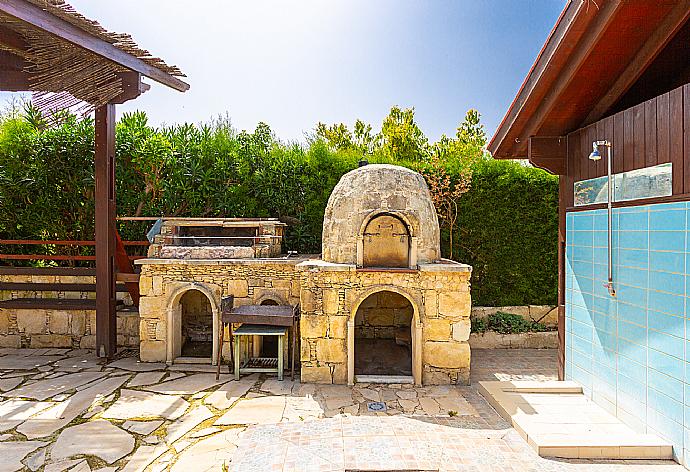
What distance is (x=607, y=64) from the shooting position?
201 inches

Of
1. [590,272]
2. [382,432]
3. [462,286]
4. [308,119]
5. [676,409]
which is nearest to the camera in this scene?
[676,409]

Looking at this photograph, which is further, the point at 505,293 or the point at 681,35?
the point at 505,293

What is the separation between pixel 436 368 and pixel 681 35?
589 centimetres

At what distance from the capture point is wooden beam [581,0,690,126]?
4305mm

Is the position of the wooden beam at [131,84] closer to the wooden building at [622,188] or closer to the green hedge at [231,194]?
the green hedge at [231,194]

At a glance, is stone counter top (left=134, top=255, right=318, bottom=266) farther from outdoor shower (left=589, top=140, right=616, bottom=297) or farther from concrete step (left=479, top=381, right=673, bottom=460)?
outdoor shower (left=589, top=140, right=616, bottom=297)

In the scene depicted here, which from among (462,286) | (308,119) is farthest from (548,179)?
(308,119)

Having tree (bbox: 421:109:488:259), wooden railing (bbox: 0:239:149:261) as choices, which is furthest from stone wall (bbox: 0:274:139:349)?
tree (bbox: 421:109:488:259)

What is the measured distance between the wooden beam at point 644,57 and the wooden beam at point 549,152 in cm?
49

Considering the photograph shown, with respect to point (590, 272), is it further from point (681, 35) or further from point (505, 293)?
point (505, 293)

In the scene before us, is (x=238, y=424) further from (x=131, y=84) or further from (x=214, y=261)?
(x=131, y=84)

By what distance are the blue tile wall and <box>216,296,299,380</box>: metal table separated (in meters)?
4.56

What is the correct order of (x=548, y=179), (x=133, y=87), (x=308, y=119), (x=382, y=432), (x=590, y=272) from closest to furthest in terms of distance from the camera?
(x=382, y=432) < (x=590, y=272) < (x=133, y=87) < (x=548, y=179) < (x=308, y=119)

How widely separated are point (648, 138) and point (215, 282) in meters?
7.43
